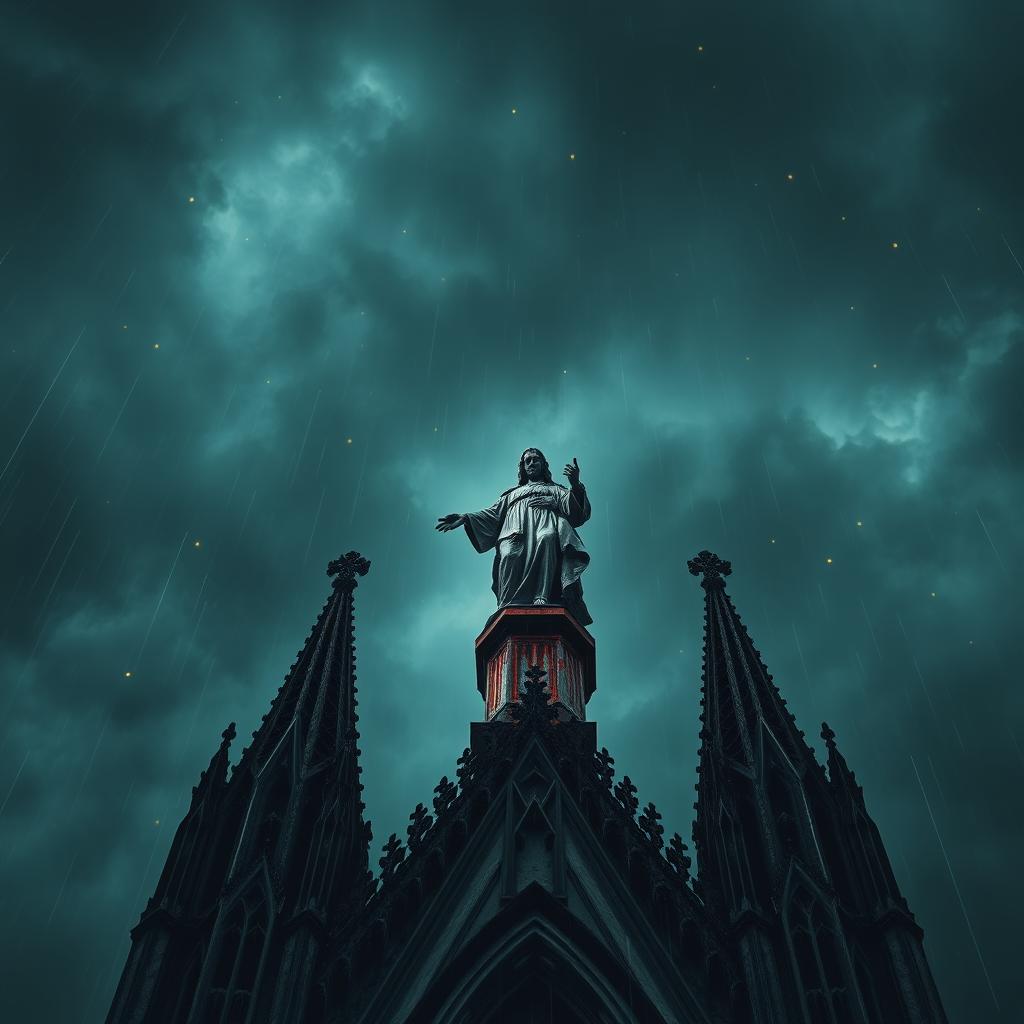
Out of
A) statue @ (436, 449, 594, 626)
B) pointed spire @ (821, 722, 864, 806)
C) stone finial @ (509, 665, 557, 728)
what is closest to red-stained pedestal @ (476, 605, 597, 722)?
statue @ (436, 449, 594, 626)

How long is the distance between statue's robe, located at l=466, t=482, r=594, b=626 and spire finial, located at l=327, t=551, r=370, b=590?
2915 mm

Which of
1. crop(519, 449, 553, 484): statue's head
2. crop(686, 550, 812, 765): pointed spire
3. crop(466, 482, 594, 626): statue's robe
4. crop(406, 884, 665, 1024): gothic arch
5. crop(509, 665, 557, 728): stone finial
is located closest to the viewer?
crop(406, 884, 665, 1024): gothic arch

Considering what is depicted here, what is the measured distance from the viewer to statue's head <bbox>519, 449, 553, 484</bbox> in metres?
24.5

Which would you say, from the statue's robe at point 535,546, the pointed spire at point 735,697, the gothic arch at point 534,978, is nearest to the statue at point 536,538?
the statue's robe at point 535,546

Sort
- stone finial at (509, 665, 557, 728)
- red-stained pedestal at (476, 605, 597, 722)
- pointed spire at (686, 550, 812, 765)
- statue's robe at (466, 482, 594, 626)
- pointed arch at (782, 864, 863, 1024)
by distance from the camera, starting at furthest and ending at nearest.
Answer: statue's robe at (466, 482, 594, 626) → red-stained pedestal at (476, 605, 597, 722) → stone finial at (509, 665, 557, 728) → pointed spire at (686, 550, 812, 765) → pointed arch at (782, 864, 863, 1024)

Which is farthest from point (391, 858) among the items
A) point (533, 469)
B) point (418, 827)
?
point (533, 469)

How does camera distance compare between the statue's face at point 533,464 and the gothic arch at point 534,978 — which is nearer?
the gothic arch at point 534,978

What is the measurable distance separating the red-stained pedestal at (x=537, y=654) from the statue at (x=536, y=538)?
0.45 m

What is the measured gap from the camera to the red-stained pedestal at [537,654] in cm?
1898

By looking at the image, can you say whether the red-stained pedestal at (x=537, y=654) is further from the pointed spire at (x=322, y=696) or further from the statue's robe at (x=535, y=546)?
the pointed spire at (x=322, y=696)

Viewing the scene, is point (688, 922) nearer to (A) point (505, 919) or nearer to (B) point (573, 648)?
(A) point (505, 919)

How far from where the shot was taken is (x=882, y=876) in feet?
42.3

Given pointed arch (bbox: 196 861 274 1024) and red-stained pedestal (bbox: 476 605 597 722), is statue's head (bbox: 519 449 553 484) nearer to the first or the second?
red-stained pedestal (bbox: 476 605 597 722)

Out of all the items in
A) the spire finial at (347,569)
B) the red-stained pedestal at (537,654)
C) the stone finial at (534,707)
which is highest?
the spire finial at (347,569)
